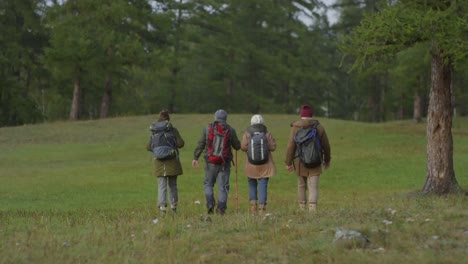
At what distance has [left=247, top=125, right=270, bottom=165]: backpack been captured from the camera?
1137cm

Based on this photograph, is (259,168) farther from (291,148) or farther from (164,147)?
(164,147)

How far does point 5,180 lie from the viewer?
21.0 meters

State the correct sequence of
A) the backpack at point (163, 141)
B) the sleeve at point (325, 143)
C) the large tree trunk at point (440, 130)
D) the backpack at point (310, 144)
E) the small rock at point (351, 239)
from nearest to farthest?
the small rock at point (351, 239)
the backpack at point (310, 144)
the sleeve at point (325, 143)
the backpack at point (163, 141)
the large tree trunk at point (440, 130)

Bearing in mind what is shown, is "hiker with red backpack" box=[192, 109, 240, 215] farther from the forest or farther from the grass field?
the forest

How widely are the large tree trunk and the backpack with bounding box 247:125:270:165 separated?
5448 millimetres

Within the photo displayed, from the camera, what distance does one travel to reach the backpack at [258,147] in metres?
11.4

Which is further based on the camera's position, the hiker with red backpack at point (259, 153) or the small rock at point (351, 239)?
the hiker with red backpack at point (259, 153)

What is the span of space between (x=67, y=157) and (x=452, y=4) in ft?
64.6

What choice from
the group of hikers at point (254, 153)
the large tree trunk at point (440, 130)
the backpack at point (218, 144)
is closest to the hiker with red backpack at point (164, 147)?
the group of hikers at point (254, 153)

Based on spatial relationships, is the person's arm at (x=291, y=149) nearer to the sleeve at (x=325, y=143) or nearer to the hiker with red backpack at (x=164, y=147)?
the sleeve at (x=325, y=143)

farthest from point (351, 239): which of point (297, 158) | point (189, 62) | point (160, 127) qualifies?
point (189, 62)

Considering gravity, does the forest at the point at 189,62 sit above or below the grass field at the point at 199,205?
above

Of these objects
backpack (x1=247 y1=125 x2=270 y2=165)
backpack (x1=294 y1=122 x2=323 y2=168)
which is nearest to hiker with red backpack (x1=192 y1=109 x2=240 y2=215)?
backpack (x1=247 y1=125 x2=270 y2=165)

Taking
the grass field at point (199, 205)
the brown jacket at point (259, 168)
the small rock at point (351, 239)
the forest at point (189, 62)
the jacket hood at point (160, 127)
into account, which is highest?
the forest at point (189, 62)
